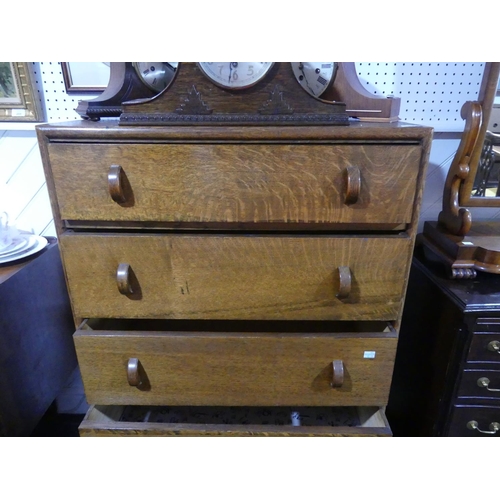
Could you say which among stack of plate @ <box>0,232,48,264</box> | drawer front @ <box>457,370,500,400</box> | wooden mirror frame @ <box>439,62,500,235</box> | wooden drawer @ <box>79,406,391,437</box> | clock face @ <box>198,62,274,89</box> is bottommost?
wooden drawer @ <box>79,406,391,437</box>

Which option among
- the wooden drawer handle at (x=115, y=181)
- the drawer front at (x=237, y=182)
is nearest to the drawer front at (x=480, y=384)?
the drawer front at (x=237, y=182)

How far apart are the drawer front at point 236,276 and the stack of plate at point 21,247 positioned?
0.99ft

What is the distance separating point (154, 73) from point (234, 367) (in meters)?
0.66

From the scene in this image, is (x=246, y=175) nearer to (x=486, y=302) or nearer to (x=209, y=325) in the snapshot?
(x=209, y=325)

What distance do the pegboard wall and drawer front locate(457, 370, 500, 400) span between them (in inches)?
25.5

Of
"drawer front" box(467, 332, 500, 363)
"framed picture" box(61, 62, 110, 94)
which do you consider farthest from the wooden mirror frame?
"framed picture" box(61, 62, 110, 94)

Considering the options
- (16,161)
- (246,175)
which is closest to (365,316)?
(246,175)

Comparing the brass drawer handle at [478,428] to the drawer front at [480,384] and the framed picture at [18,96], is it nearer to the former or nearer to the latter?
the drawer front at [480,384]

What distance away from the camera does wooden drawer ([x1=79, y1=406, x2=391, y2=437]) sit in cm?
81

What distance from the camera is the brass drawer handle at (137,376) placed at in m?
0.78

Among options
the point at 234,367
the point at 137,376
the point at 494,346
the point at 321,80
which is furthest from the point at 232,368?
the point at 321,80

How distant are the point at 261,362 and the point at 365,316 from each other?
23cm

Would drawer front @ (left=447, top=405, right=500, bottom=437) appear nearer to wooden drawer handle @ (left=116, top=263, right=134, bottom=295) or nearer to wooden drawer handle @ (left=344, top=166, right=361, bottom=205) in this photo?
wooden drawer handle @ (left=344, top=166, right=361, bottom=205)

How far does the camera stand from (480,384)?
81 centimetres
